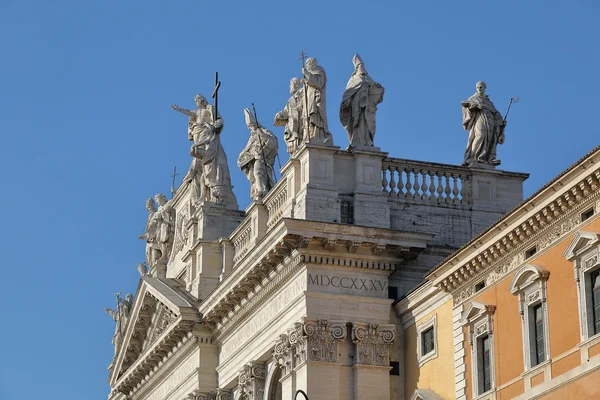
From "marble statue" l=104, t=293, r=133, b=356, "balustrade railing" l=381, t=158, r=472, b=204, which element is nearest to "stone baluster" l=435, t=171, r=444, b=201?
"balustrade railing" l=381, t=158, r=472, b=204

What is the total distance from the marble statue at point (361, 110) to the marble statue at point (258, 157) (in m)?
4.25

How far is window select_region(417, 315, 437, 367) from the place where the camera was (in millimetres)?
35344

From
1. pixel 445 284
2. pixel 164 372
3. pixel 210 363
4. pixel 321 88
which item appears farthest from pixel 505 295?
pixel 164 372

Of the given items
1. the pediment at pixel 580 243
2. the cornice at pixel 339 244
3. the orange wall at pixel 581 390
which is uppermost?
the cornice at pixel 339 244

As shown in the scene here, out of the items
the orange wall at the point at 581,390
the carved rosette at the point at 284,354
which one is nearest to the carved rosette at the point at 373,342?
the carved rosette at the point at 284,354

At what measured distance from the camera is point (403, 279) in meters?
37.7

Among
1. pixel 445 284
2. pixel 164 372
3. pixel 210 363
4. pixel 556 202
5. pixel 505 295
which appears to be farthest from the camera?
pixel 164 372

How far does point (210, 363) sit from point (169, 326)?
6.53 feet

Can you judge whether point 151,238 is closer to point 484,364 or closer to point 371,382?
point 371,382

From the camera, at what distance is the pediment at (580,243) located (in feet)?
94.6

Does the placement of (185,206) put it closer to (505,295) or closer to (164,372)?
(164,372)

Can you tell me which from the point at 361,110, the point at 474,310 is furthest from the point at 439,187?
the point at 474,310

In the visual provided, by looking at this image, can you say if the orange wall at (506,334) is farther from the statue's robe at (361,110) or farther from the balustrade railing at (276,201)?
the balustrade railing at (276,201)

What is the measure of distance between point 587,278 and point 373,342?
28.2ft
